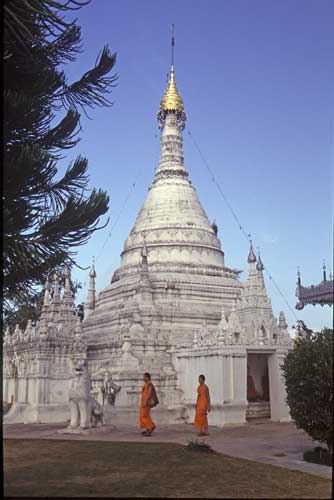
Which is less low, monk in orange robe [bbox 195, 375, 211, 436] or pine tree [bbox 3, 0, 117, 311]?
pine tree [bbox 3, 0, 117, 311]

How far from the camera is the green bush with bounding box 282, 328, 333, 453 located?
971 centimetres

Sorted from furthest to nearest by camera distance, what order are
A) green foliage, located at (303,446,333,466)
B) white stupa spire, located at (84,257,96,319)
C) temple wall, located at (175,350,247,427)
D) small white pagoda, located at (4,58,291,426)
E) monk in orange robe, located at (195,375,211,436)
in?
white stupa spire, located at (84,257,96,319) < small white pagoda, located at (4,58,291,426) < temple wall, located at (175,350,247,427) < monk in orange robe, located at (195,375,211,436) < green foliage, located at (303,446,333,466)

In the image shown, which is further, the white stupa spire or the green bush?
the white stupa spire

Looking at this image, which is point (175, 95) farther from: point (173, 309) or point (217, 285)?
point (173, 309)

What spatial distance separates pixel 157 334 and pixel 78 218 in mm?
11765

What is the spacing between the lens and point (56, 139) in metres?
12.6

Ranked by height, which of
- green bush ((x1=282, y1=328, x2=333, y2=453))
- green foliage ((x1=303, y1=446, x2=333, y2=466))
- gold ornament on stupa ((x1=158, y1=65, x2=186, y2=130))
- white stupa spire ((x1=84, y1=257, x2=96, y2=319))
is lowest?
green foliage ((x1=303, y1=446, x2=333, y2=466))

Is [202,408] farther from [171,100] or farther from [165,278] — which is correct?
[171,100]

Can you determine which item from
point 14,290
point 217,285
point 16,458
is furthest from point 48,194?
point 217,285

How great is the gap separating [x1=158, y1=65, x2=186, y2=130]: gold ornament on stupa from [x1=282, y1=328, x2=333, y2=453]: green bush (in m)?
25.0

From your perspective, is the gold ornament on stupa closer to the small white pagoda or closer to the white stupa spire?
the small white pagoda

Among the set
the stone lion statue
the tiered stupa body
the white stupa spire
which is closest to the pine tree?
the stone lion statue

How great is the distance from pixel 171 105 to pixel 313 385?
26.0m

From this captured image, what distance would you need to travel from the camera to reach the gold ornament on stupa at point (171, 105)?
3331 cm
